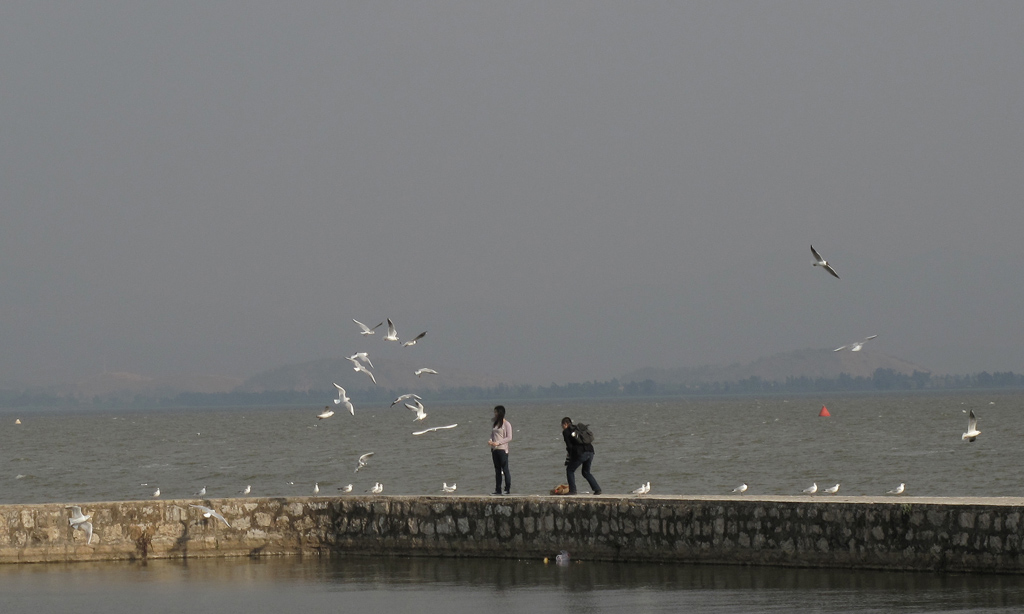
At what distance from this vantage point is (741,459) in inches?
2101

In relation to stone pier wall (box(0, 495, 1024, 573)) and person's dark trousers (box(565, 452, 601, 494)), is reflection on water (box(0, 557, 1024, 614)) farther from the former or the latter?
person's dark trousers (box(565, 452, 601, 494))

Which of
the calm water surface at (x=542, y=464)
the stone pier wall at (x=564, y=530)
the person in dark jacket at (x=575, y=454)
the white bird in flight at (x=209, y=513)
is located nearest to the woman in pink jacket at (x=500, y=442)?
the person in dark jacket at (x=575, y=454)

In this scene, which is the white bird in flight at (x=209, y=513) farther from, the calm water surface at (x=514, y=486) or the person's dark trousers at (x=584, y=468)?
the person's dark trousers at (x=584, y=468)

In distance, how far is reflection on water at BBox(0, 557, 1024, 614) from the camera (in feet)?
41.2

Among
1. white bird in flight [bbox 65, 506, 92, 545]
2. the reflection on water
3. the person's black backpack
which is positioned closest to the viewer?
the reflection on water

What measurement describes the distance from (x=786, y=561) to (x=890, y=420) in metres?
88.0

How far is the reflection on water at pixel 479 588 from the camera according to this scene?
12.6 m

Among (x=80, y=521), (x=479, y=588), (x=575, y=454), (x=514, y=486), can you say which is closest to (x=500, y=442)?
(x=575, y=454)

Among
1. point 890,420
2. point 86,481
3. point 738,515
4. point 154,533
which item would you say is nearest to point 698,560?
point 738,515

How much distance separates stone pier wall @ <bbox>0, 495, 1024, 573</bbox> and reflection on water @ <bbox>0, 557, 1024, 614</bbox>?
0.86ft

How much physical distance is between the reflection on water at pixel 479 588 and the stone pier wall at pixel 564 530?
261 mm

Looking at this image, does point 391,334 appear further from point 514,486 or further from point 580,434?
point 514,486

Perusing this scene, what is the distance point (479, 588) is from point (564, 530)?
2226mm

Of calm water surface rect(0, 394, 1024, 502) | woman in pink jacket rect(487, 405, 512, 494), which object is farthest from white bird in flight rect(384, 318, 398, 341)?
calm water surface rect(0, 394, 1024, 502)
